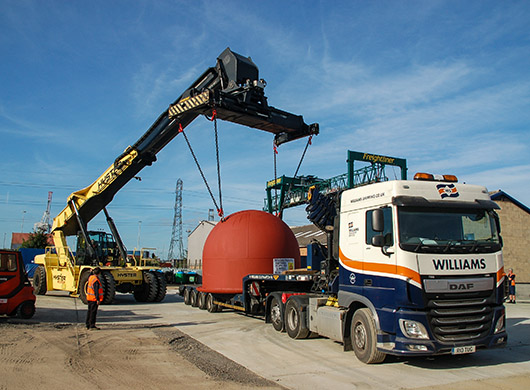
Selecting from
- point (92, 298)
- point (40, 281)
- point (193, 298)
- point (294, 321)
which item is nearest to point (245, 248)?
point (294, 321)

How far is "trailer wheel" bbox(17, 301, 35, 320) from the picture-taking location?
42.5 feet

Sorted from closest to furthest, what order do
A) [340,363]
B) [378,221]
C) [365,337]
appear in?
[378,221], [365,337], [340,363]

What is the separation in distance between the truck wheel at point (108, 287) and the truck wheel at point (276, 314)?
8.12 meters

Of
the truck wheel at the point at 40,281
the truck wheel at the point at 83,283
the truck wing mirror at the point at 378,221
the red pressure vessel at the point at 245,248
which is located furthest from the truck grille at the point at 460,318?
the truck wheel at the point at 40,281

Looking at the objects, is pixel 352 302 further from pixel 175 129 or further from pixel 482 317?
pixel 175 129

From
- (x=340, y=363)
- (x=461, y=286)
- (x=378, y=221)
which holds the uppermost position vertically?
(x=378, y=221)

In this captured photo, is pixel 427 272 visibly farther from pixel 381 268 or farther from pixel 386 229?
pixel 386 229

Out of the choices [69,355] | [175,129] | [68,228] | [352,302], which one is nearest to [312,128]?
[175,129]

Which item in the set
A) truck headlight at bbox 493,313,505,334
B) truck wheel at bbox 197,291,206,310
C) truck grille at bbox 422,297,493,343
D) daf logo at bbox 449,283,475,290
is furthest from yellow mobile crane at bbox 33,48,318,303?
truck headlight at bbox 493,313,505,334

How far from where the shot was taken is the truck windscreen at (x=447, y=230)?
7590mm

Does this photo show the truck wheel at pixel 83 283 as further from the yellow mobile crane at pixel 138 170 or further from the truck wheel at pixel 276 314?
the truck wheel at pixel 276 314

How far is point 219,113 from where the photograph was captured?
13414 millimetres

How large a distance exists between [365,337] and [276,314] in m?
4.06

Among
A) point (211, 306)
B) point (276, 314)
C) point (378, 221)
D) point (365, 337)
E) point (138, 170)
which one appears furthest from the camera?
point (138, 170)
